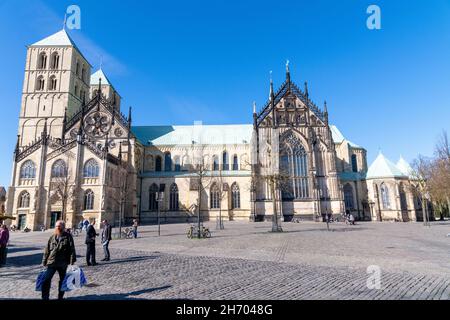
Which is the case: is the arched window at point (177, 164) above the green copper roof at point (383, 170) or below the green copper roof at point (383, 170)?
above

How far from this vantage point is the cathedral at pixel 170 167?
39.2 m

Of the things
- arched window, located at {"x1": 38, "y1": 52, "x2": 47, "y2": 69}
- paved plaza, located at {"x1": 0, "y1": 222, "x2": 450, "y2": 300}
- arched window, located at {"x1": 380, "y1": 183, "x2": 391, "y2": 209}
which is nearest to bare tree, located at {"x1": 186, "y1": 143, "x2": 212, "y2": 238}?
arched window, located at {"x1": 380, "y1": 183, "x2": 391, "y2": 209}

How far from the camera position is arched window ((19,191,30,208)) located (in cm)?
3903

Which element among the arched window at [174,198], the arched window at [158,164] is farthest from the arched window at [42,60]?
the arched window at [174,198]

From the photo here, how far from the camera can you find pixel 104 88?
65.1 metres

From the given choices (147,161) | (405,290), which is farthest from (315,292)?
(147,161)

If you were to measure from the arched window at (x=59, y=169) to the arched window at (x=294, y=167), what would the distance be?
1397 inches

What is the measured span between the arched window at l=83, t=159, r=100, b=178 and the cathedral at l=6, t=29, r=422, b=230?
155 millimetres

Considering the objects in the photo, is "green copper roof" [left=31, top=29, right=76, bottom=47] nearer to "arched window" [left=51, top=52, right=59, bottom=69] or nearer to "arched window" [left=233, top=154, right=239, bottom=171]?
"arched window" [left=51, top=52, right=59, bottom=69]

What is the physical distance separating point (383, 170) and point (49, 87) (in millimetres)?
66964

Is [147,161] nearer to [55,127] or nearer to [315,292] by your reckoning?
[55,127]

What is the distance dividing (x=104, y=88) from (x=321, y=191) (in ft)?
186

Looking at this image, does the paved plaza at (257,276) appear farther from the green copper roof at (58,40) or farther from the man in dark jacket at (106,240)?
the green copper roof at (58,40)

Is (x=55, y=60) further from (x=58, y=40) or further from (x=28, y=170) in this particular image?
(x=28, y=170)
